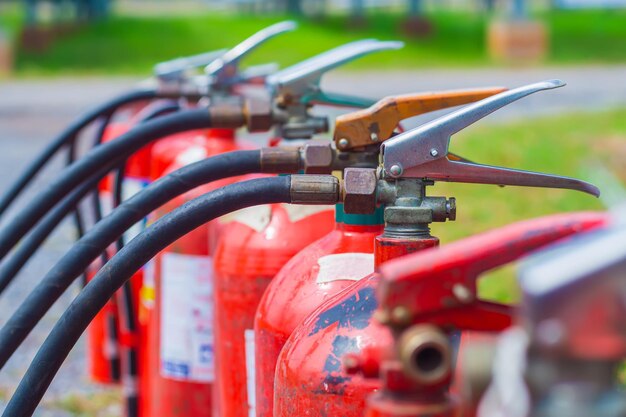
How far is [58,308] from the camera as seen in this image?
4.02 metres

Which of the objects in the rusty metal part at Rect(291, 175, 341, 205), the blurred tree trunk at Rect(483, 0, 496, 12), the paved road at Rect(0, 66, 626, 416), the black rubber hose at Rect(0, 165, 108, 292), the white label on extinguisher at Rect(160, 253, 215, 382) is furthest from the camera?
the blurred tree trunk at Rect(483, 0, 496, 12)

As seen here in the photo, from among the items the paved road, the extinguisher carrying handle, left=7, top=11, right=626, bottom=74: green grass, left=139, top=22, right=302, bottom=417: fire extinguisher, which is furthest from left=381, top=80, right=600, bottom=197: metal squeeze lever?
left=7, top=11, right=626, bottom=74: green grass

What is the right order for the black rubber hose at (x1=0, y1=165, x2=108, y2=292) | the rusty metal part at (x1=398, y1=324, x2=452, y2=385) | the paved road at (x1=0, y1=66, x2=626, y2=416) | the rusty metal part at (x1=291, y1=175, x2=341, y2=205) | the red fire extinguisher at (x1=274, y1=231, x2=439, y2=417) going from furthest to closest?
the paved road at (x1=0, y1=66, x2=626, y2=416) < the black rubber hose at (x1=0, y1=165, x2=108, y2=292) < the rusty metal part at (x1=291, y1=175, x2=341, y2=205) < the red fire extinguisher at (x1=274, y1=231, x2=439, y2=417) < the rusty metal part at (x1=398, y1=324, x2=452, y2=385)

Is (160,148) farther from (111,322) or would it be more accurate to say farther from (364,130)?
(364,130)

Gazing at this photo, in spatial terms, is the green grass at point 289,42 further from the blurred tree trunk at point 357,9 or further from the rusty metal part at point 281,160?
the rusty metal part at point 281,160

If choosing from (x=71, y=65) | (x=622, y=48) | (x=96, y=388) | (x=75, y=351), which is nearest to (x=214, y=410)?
(x=96, y=388)

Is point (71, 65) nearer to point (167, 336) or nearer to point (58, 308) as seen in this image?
point (58, 308)

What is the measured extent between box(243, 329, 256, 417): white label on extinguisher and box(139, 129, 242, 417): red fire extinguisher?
0.36 meters

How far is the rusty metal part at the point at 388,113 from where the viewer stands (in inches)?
54.0

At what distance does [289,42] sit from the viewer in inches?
623

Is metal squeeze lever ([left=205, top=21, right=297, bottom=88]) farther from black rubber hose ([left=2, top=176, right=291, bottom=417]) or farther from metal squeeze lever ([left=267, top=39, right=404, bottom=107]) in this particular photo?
black rubber hose ([left=2, top=176, right=291, bottom=417])

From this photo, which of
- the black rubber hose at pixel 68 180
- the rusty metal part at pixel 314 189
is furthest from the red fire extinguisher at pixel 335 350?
the black rubber hose at pixel 68 180

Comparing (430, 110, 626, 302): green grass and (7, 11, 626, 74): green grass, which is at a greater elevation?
(7, 11, 626, 74): green grass

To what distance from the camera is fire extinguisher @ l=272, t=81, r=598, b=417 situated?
1181 mm
